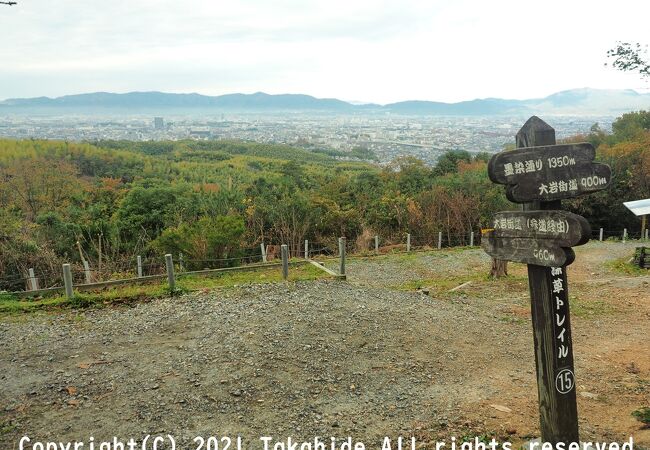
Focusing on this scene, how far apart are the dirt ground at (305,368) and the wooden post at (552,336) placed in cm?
92

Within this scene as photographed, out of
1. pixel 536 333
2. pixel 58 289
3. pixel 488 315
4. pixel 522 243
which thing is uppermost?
pixel 522 243

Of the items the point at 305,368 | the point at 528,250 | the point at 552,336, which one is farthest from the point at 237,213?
the point at 552,336

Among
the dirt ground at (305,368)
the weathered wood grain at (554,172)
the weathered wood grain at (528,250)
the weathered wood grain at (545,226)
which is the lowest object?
the dirt ground at (305,368)

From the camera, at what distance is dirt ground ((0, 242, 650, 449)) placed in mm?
4746

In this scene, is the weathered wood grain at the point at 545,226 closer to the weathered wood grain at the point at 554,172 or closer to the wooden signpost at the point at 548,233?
the wooden signpost at the point at 548,233

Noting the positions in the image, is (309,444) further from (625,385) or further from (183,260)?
(183,260)

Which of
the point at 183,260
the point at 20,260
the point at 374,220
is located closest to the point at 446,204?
the point at 374,220

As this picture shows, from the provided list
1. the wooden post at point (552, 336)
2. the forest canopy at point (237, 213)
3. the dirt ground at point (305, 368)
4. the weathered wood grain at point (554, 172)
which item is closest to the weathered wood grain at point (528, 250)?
the wooden post at point (552, 336)

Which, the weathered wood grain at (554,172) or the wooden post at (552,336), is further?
the wooden post at (552,336)

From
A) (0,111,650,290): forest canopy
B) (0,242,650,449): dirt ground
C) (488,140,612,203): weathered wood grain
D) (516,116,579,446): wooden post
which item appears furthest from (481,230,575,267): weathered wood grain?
(0,111,650,290): forest canopy

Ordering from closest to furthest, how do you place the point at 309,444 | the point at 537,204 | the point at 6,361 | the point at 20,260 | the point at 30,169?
the point at 537,204 → the point at 309,444 → the point at 6,361 → the point at 20,260 → the point at 30,169

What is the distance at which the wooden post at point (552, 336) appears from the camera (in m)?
3.49

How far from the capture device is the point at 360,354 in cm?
627

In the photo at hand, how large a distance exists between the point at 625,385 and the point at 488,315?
10.1 feet
